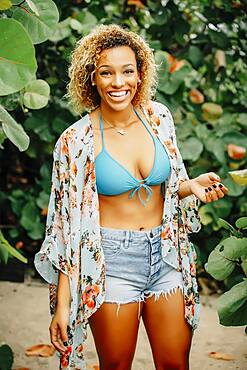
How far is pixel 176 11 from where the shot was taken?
Result: 12.7 ft

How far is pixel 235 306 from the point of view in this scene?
77.3 inches

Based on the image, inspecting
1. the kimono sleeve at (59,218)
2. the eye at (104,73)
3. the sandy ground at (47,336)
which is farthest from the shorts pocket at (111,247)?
the sandy ground at (47,336)

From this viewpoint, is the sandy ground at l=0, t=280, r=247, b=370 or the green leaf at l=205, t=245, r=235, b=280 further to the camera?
the sandy ground at l=0, t=280, r=247, b=370

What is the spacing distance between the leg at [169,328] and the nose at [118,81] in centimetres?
61

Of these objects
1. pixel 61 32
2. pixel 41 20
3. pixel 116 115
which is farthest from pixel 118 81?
pixel 61 32

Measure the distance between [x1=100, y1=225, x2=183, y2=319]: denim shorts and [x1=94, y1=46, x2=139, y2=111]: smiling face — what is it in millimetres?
361

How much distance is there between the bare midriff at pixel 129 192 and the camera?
2152 mm

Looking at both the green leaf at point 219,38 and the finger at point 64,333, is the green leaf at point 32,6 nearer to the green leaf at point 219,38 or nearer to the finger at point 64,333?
the finger at point 64,333

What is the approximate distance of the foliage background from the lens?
3807 mm

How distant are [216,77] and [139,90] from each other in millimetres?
1971

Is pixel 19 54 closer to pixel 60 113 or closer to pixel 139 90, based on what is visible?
pixel 139 90

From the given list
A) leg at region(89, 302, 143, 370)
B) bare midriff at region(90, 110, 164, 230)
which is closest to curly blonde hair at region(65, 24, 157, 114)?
bare midriff at region(90, 110, 164, 230)

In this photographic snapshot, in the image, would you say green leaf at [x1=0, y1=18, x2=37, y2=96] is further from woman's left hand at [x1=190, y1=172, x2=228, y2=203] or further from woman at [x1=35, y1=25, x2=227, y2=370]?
woman's left hand at [x1=190, y1=172, x2=228, y2=203]

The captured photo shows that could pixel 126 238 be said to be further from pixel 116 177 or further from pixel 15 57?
pixel 15 57
